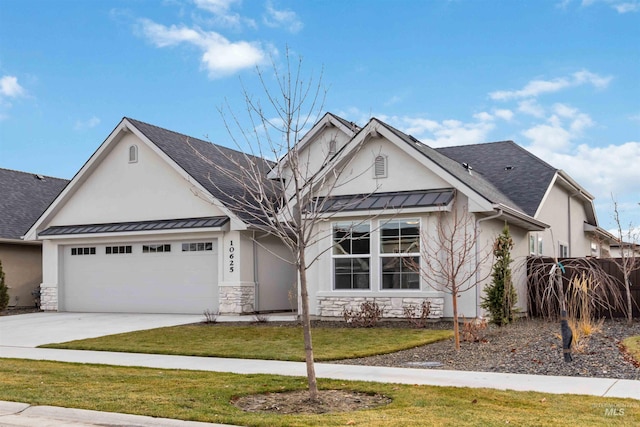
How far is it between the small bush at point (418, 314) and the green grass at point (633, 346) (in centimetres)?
465

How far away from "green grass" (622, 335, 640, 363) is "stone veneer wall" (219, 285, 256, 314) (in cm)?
1116

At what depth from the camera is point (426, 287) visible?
1731 centimetres

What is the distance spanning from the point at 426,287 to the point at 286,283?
23.8 feet

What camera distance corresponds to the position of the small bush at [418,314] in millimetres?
16688

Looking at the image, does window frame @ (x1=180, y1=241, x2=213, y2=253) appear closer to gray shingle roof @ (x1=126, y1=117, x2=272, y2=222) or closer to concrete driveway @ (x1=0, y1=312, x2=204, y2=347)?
gray shingle roof @ (x1=126, y1=117, x2=272, y2=222)

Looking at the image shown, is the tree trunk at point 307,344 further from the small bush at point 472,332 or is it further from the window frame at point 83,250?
the window frame at point 83,250

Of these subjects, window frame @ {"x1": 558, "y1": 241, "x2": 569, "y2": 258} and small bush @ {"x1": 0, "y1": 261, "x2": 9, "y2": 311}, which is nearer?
small bush @ {"x1": 0, "y1": 261, "x2": 9, "y2": 311}

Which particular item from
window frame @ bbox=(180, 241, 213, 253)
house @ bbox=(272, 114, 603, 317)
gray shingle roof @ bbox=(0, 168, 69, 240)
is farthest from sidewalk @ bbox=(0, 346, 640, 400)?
gray shingle roof @ bbox=(0, 168, 69, 240)

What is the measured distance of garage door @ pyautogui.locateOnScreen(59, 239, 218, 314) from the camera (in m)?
22.0

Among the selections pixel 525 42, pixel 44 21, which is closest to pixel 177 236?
pixel 44 21

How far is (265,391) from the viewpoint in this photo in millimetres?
9000

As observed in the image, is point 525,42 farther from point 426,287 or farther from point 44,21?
point 44,21

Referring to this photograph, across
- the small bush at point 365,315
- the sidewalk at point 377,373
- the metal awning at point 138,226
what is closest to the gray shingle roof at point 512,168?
the small bush at point 365,315

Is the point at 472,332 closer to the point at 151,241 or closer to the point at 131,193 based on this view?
the point at 151,241
